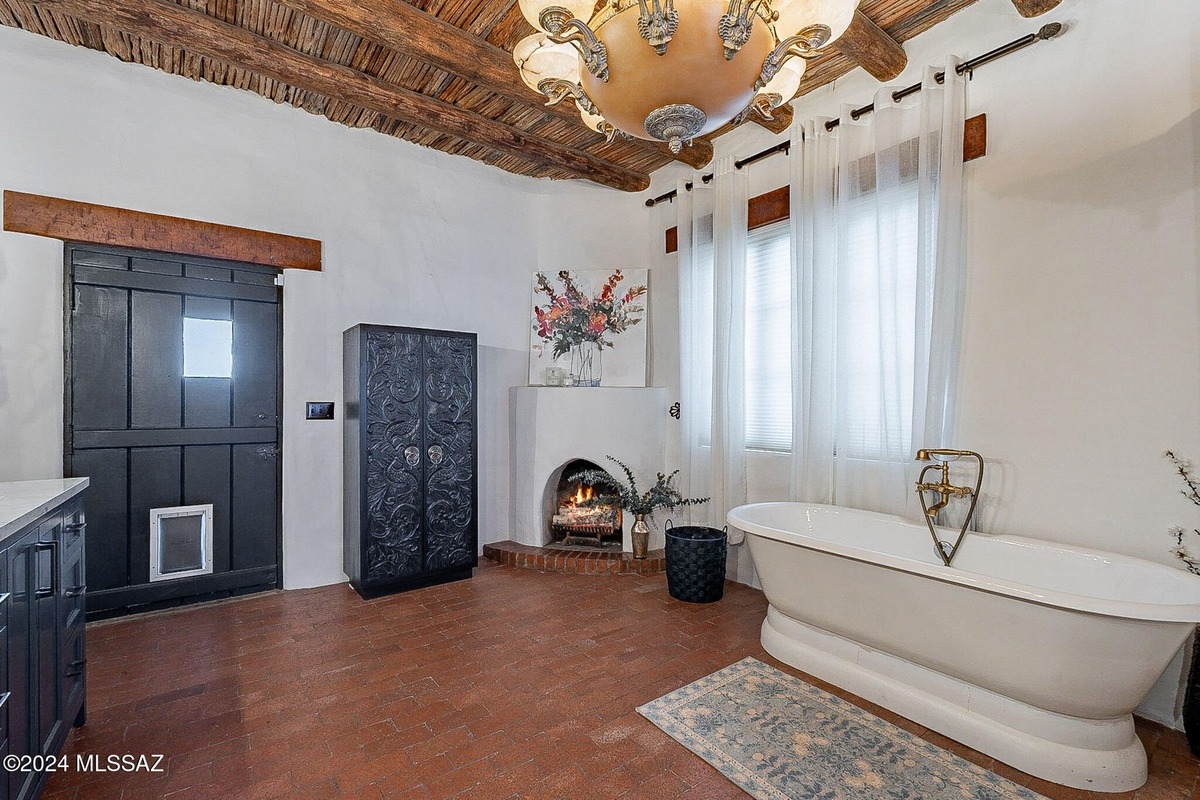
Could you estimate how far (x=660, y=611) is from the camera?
322cm

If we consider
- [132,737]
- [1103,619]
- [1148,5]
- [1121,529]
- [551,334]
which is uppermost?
[1148,5]

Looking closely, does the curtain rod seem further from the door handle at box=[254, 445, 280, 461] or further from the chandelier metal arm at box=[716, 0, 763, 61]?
the door handle at box=[254, 445, 280, 461]

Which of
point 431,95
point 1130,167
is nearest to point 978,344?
point 1130,167

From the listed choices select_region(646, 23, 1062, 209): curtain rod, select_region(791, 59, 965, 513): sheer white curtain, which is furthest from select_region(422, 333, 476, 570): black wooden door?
select_region(646, 23, 1062, 209): curtain rod

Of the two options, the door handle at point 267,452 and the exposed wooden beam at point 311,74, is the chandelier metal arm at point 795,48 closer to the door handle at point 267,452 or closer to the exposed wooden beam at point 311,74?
the exposed wooden beam at point 311,74

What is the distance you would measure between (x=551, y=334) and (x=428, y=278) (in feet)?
3.42

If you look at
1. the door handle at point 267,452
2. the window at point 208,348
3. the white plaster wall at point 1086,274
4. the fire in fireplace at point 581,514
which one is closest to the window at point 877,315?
the white plaster wall at point 1086,274

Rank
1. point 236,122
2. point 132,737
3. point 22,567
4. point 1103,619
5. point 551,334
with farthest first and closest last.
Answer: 1. point 551,334
2. point 236,122
3. point 132,737
4. point 1103,619
5. point 22,567

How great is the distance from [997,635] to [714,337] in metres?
2.29

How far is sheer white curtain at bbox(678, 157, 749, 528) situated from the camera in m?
3.64

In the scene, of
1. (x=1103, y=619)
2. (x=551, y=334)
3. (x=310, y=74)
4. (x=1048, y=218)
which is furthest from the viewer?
(x=551, y=334)

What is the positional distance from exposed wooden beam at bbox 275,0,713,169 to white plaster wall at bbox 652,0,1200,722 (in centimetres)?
163

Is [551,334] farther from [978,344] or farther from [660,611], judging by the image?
[978,344]

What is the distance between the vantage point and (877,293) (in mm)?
2947
